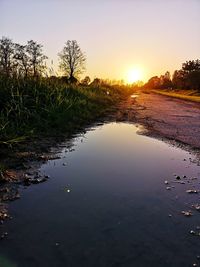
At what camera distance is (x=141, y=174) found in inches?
220

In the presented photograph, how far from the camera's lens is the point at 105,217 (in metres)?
3.84

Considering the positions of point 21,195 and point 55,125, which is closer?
point 21,195

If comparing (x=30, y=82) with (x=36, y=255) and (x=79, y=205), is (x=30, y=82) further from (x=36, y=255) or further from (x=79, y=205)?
(x=36, y=255)

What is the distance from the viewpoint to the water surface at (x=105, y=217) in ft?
10.0

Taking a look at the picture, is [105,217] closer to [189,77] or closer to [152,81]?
[189,77]

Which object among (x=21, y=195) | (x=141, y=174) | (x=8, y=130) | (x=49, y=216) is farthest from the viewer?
(x=8, y=130)

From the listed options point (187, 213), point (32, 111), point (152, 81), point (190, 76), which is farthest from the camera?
point (152, 81)

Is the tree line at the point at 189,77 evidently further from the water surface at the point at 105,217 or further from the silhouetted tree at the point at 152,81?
the water surface at the point at 105,217

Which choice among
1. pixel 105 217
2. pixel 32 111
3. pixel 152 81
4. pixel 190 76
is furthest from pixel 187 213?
pixel 152 81

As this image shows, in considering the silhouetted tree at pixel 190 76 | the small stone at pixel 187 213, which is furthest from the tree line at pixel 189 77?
the small stone at pixel 187 213

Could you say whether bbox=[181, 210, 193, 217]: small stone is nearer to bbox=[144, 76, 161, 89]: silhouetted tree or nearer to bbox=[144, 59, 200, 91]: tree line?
bbox=[144, 59, 200, 91]: tree line

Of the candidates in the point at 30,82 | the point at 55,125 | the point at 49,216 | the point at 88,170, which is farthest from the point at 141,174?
the point at 30,82

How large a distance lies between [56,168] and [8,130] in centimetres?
198

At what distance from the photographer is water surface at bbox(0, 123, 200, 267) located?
10.0 ft
